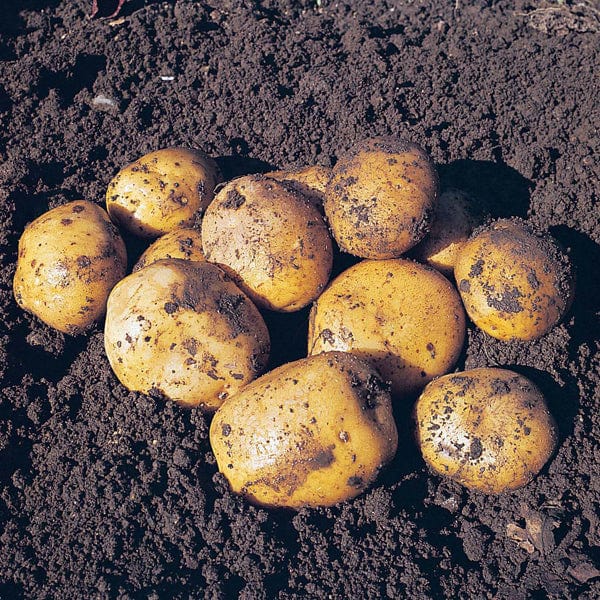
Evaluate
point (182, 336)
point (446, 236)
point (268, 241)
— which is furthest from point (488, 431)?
point (182, 336)

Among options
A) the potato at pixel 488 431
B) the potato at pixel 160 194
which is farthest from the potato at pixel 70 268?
the potato at pixel 488 431

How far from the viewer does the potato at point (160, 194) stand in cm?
350

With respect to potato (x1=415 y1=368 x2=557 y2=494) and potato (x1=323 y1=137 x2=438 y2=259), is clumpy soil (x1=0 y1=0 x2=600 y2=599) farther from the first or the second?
potato (x1=323 y1=137 x2=438 y2=259)

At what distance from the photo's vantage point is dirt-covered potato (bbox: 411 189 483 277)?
3.45 meters

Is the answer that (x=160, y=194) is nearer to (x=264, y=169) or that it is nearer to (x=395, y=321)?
(x=264, y=169)

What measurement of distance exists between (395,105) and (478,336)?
1747 millimetres

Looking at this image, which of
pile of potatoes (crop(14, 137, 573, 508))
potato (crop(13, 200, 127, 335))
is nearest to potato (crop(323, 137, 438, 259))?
pile of potatoes (crop(14, 137, 573, 508))

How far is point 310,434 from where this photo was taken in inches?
106

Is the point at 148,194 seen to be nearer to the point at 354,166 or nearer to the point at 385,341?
the point at 354,166

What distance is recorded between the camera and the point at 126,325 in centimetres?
296

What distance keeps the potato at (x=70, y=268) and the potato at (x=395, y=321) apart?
1.12 m

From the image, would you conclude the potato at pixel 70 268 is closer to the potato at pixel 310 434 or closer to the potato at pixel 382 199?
the potato at pixel 310 434

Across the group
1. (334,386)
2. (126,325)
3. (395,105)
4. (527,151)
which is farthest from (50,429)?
(527,151)

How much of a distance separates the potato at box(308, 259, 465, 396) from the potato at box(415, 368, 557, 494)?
7.6 inches
